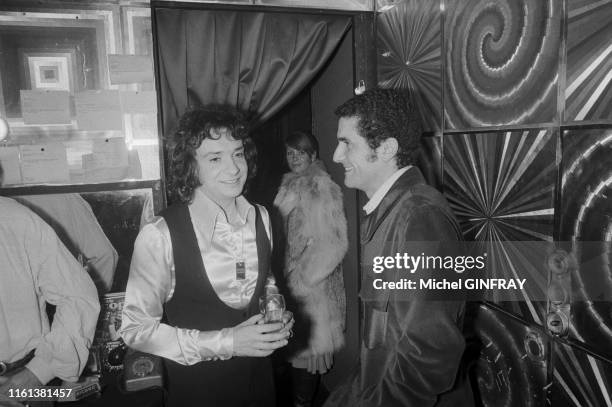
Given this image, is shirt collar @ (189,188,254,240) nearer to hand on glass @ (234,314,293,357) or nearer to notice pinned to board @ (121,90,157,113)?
hand on glass @ (234,314,293,357)

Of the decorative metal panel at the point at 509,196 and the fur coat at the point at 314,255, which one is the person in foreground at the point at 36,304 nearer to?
the fur coat at the point at 314,255

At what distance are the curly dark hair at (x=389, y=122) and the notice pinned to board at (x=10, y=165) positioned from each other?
5.22 feet

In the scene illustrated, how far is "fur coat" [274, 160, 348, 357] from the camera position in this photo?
2.79 meters

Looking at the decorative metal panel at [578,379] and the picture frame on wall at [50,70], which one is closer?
the decorative metal panel at [578,379]

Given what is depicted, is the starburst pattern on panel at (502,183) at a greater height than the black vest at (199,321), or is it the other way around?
the starburst pattern on panel at (502,183)

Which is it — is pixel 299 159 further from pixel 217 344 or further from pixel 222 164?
pixel 217 344

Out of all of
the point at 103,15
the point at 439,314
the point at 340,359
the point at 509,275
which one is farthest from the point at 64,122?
the point at 340,359

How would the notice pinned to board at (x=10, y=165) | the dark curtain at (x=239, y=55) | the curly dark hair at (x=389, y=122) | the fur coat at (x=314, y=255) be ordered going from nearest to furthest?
1. the curly dark hair at (x=389, y=122)
2. the notice pinned to board at (x=10, y=165)
3. the dark curtain at (x=239, y=55)
4. the fur coat at (x=314, y=255)

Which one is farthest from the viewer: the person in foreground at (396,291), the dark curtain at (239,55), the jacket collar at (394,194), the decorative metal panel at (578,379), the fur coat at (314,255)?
the fur coat at (314,255)

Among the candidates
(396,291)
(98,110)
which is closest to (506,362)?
(396,291)

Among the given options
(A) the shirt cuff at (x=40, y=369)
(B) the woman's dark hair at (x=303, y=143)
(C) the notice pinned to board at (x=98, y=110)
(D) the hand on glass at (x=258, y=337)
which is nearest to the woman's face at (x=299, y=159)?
(B) the woman's dark hair at (x=303, y=143)

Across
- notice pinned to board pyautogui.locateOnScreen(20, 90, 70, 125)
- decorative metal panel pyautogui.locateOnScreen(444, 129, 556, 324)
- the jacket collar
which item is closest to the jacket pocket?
the jacket collar

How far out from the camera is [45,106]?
77.5 inches

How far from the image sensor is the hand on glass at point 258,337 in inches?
53.6
